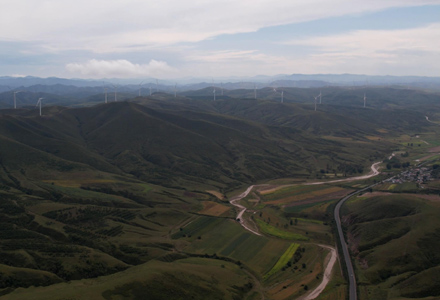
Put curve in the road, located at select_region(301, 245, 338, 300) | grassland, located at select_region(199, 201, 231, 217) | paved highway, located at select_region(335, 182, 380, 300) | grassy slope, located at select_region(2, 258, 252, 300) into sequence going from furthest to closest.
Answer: grassland, located at select_region(199, 201, 231, 217) → paved highway, located at select_region(335, 182, 380, 300) → curve in the road, located at select_region(301, 245, 338, 300) → grassy slope, located at select_region(2, 258, 252, 300)

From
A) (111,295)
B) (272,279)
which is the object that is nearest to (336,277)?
(272,279)

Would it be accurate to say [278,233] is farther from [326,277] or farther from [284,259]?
[326,277]

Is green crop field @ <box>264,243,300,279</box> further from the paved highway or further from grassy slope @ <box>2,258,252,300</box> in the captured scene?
the paved highway

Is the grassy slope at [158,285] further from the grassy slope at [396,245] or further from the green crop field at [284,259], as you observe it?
the grassy slope at [396,245]

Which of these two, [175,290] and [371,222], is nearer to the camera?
[175,290]

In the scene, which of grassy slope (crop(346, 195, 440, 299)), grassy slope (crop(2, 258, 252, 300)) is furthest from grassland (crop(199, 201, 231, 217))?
grassy slope (crop(2, 258, 252, 300))

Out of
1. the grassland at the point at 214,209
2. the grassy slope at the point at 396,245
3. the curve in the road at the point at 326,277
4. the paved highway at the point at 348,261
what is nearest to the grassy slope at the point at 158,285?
the curve in the road at the point at 326,277

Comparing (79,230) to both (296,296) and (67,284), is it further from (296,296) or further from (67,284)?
(296,296)

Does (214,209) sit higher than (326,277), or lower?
higher

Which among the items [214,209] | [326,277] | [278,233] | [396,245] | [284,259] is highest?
[396,245]

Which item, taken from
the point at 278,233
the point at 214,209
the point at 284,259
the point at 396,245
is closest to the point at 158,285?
the point at 284,259

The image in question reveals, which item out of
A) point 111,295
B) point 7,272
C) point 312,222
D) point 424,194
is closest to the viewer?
point 111,295
